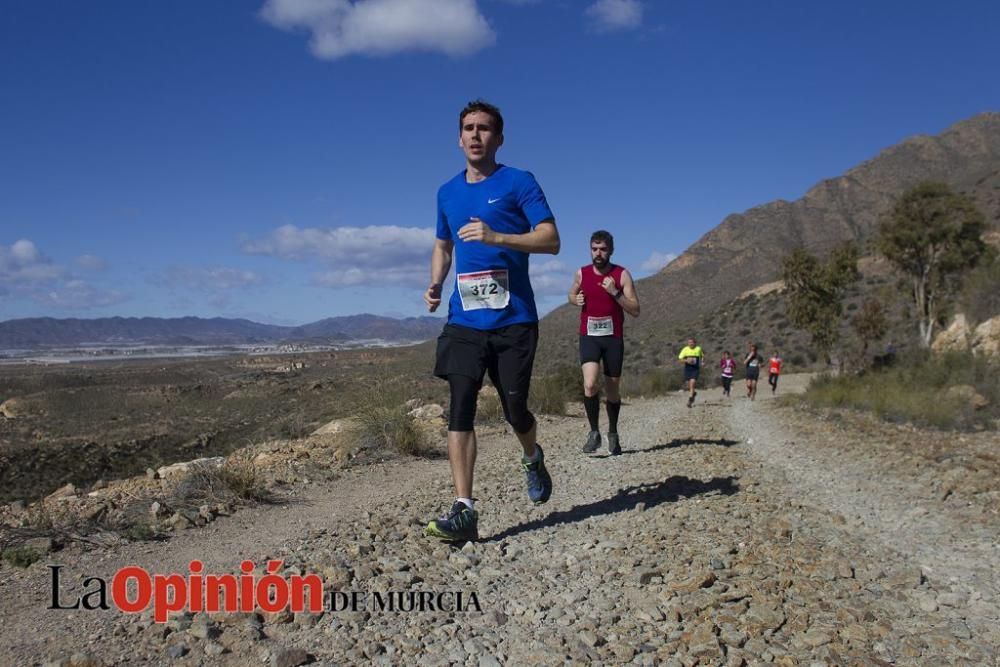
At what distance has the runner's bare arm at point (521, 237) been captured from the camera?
368cm

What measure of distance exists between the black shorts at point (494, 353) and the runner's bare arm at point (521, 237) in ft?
1.44

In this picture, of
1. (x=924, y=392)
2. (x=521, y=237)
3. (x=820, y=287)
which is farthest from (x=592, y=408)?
(x=820, y=287)

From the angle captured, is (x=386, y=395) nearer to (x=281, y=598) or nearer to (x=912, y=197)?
(x=281, y=598)

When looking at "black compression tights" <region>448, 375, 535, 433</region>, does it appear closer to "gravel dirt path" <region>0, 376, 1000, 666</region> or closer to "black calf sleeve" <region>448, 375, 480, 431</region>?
"black calf sleeve" <region>448, 375, 480, 431</region>

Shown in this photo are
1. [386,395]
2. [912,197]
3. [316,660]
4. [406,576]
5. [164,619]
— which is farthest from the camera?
[912,197]

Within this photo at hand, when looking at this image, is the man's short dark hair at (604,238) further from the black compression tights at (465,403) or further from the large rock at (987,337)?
the large rock at (987,337)

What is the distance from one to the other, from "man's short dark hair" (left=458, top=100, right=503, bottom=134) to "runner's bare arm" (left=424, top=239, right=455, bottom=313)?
679mm

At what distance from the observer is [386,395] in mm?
8688

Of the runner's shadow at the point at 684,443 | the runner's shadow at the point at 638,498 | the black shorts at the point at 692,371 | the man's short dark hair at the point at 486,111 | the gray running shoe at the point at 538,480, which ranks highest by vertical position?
the man's short dark hair at the point at 486,111

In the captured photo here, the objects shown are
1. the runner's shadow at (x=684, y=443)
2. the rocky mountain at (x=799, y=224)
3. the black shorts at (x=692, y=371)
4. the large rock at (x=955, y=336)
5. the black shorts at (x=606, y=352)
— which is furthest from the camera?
the rocky mountain at (x=799, y=224)

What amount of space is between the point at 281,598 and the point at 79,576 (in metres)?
1.17

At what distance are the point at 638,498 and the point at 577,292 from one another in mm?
2668

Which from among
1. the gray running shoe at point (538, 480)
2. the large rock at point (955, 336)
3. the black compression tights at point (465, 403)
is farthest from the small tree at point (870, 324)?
the black compression tights at point (465, 403)

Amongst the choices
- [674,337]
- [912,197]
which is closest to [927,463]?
[912,197]
